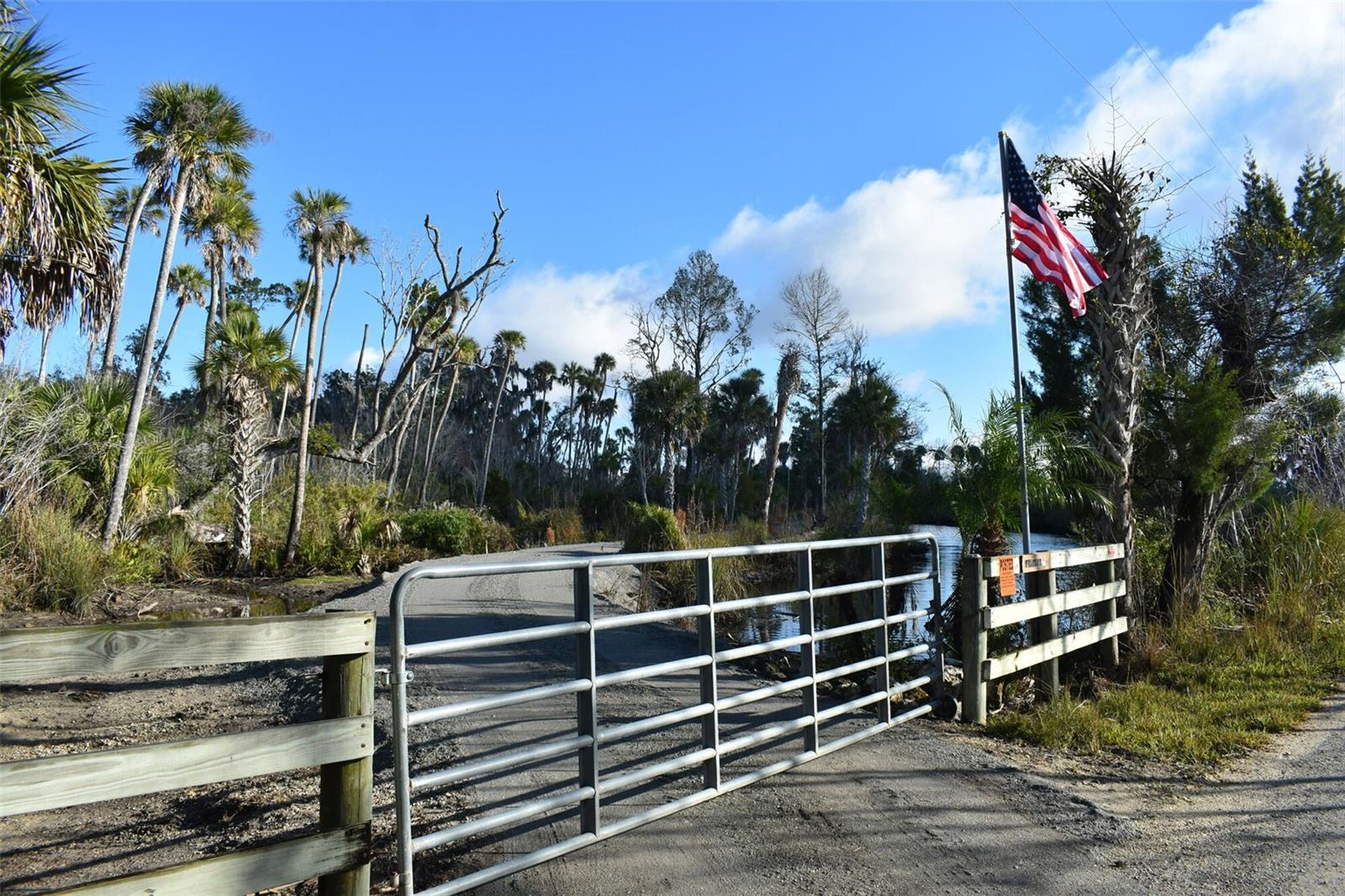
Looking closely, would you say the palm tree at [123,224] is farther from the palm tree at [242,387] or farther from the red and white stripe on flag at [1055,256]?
the red and white stripe on flag at [1055,256]

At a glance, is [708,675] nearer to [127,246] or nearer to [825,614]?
[825,614]

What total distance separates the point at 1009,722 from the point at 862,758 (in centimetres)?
168

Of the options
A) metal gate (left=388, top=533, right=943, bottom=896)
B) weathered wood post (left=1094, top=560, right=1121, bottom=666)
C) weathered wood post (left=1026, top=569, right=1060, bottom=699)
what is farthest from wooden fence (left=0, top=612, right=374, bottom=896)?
weathered wood post (left=1094, top=560, right=1121, bottom=666)

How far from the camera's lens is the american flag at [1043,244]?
9.42 meters

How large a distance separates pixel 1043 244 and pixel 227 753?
9186 millimetres

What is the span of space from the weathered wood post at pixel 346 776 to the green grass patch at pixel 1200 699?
5.06 m

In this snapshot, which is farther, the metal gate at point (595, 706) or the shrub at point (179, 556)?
the shrub at point (179, 556)

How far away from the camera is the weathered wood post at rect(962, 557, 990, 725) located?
22.8ft

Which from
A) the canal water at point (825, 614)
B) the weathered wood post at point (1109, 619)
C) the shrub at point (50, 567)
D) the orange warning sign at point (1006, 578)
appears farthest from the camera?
the shrub at point (50, 567)

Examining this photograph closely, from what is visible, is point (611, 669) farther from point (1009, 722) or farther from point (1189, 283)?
point (1189, 283)

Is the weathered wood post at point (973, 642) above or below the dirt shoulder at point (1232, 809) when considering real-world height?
above

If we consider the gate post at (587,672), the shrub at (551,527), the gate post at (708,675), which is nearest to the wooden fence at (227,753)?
the gate post at (587,672)

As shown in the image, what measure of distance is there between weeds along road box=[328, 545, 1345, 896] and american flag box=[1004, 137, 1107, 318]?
4745mm

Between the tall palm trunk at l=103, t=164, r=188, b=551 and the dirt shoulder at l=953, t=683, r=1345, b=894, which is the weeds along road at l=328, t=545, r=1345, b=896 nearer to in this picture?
the dirt shoulder at l=953, t=683, r=1345, b=894
